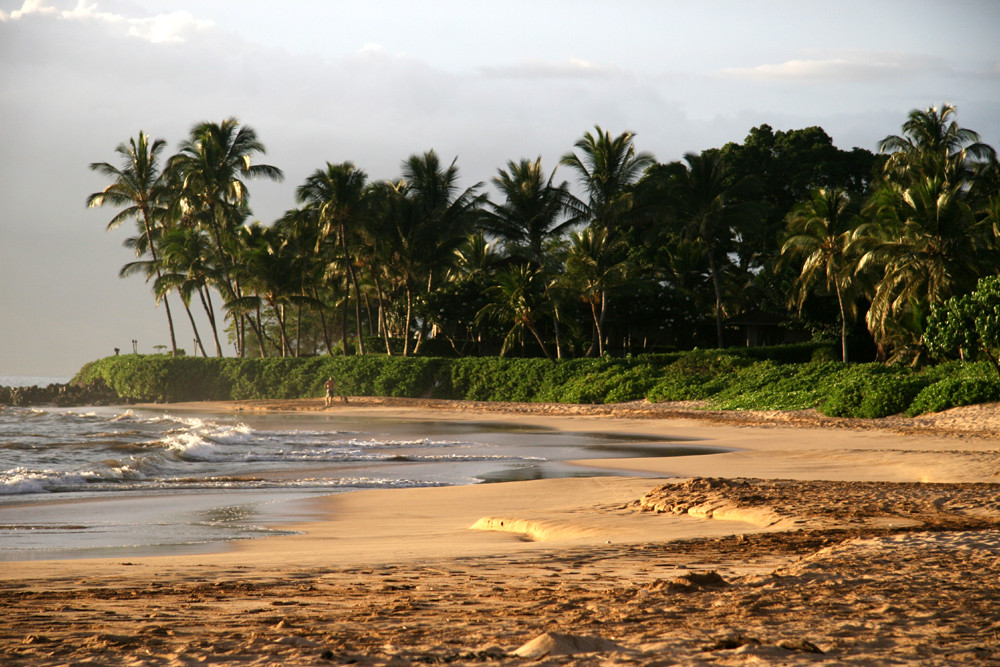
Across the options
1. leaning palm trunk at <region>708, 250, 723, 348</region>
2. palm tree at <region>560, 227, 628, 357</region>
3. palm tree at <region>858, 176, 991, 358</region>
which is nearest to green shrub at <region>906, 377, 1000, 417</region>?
palm tree at <region>858, 176, 991, 358</region>

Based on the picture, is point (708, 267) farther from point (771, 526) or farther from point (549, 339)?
point (771, 526)

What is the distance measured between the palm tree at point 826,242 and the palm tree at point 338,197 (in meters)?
19.6

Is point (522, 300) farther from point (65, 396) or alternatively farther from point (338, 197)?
point (65, 396)

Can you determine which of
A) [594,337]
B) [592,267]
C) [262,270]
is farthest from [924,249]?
[262,270]


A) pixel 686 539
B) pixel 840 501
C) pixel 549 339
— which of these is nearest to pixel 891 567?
pixel 686 539

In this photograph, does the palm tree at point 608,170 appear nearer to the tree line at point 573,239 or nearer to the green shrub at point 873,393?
the tree line at point 573,239

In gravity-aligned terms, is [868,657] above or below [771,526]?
above

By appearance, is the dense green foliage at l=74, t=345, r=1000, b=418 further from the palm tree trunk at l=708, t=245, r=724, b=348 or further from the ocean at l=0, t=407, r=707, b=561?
the ocean at l=0, t=407, r=707, b=561

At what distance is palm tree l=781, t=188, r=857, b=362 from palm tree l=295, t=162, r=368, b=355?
19.6 meters

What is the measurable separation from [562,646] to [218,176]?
41.9 m

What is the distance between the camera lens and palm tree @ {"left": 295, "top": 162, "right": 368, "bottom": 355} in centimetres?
3962

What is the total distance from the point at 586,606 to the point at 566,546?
6.63 feet

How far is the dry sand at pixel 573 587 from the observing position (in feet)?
9.89

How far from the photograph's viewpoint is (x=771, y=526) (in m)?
6.52
